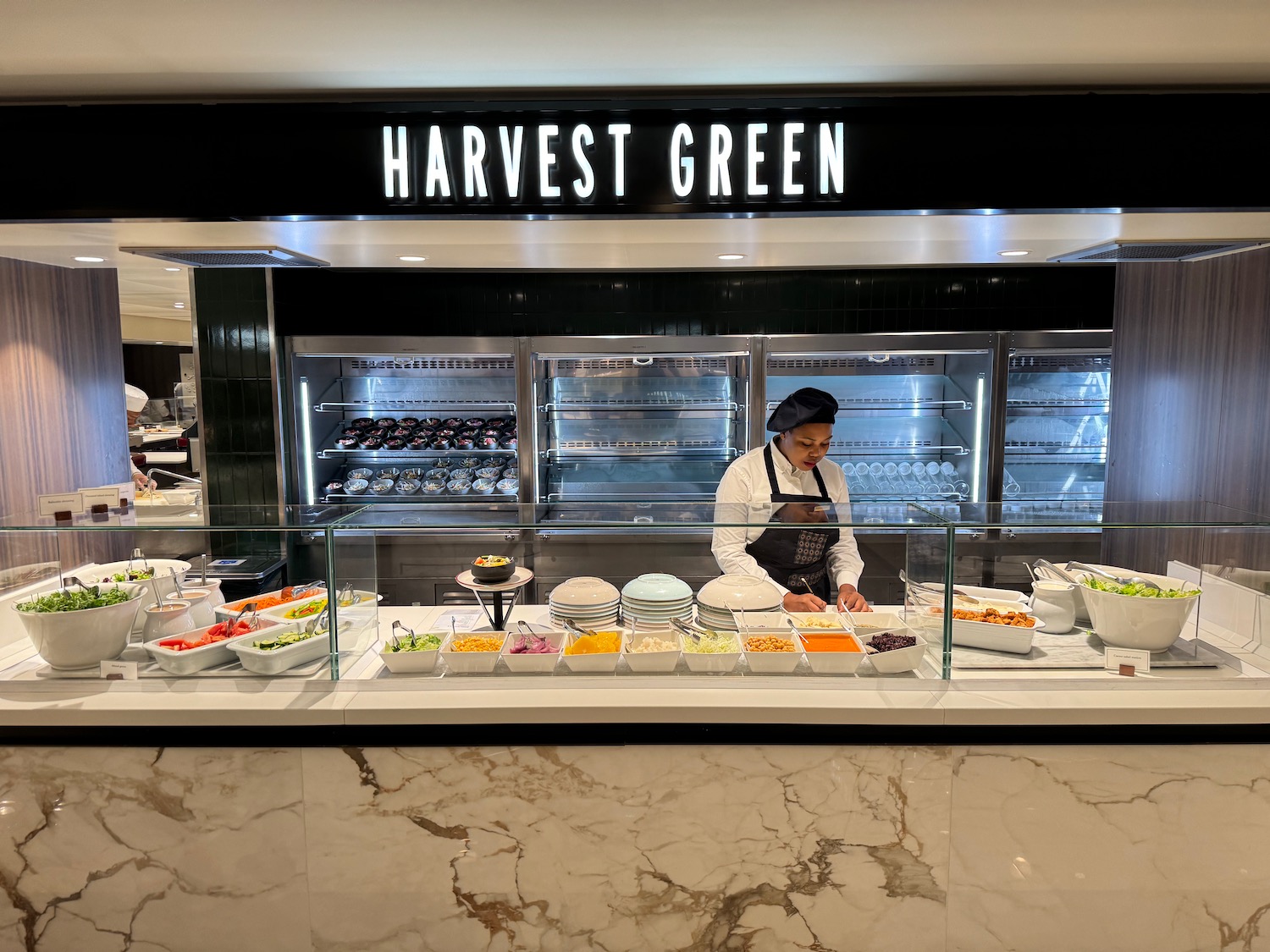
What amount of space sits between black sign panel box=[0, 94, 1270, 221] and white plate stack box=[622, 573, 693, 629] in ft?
3.76

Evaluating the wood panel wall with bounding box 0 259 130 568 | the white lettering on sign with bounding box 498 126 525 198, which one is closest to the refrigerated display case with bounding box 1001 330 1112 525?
the white lettering on sign with bounding box 498 126 525 198

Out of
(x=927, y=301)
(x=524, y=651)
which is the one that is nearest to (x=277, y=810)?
(x=524, y=651)

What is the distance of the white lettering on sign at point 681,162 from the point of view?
234cm

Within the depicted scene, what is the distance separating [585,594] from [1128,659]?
1.52 meters

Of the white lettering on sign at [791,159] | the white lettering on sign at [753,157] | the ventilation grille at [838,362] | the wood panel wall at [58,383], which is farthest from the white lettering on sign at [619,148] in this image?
the wood panel wall at [58,383]

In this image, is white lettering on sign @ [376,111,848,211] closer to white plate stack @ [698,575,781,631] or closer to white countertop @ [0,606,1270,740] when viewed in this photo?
white plate stack @ [698,575,781,631]

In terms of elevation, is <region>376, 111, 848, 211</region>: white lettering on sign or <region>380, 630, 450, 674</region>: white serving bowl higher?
<region>376, 111, 848, 211</region>: white lettering on sign

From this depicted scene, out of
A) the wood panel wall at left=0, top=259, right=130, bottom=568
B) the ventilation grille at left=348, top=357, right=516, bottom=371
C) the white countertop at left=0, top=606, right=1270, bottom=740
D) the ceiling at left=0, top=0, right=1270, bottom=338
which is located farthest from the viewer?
the ventilation grille at left=348, top=357, right=516, bottom=371

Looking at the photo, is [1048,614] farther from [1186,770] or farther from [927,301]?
[927,301]

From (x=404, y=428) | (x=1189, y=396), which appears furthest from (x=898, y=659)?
(x=404, y=428)

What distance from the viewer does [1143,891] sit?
204cm

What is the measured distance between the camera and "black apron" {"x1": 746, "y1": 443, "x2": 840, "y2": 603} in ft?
8.02

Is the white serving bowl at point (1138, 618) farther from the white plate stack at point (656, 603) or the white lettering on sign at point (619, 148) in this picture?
the white lettering on sign at point (619, 148)

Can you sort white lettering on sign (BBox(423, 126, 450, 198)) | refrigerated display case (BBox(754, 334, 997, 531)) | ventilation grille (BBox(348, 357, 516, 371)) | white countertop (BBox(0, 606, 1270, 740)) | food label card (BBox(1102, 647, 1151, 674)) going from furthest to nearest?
ventilation grille (BBox(348, 357, 516, 371)) < refrigerated display case (BBox(754, 334, 997, 531)) < white lettering on sign (BBox(423, 126, 450, 198)) < food label card (BBox(1102, 647, 1151, 674)) < white countertop (BBox(0, 606, 1270, 740))
